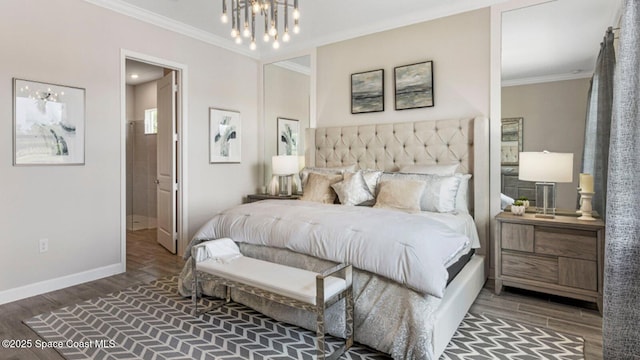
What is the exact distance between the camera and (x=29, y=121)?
3.05 m

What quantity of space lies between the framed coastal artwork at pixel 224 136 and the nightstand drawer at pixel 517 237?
3564 mm

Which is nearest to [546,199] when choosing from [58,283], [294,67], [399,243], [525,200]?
[525,200]

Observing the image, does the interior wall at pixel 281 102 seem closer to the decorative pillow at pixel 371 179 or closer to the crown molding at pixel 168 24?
the crown molding at pixel 168 24

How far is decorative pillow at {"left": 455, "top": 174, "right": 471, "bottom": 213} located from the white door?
11.0 ft

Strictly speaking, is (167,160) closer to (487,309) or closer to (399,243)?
(399,243)

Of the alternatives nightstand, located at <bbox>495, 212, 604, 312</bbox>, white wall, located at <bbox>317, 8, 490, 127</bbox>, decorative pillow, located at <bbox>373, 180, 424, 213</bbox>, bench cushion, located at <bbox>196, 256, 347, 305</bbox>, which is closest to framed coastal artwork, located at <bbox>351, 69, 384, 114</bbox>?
white wall, located at <bbox>317, 8, 490, 127</bbox>

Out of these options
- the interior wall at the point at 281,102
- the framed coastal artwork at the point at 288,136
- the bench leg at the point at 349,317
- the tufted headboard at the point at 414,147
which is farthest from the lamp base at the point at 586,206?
the framed coastal artwork at the point at 288,136

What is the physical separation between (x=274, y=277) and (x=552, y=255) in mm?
2283

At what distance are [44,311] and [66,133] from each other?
63.5 inches

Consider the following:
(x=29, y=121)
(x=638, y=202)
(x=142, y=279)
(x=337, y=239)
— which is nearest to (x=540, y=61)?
(x=638, y=202)

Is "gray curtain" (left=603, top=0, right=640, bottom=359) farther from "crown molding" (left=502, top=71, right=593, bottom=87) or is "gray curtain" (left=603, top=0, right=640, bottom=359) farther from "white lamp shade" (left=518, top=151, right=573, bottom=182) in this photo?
"crown molding" (left=502, top=71, right=593, bottom=87)

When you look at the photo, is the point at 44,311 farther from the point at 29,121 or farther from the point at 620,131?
the point at 620,131

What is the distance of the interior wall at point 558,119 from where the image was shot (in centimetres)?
300

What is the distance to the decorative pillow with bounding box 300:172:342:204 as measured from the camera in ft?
11.7
